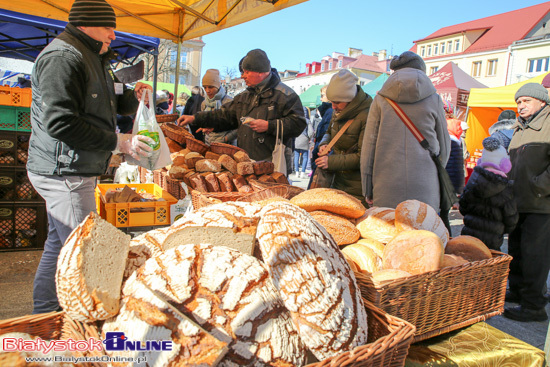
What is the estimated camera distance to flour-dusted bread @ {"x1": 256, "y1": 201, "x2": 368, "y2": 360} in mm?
888

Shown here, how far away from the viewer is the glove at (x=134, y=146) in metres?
2.17

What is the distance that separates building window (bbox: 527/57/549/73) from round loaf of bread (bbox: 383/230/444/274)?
31590mm

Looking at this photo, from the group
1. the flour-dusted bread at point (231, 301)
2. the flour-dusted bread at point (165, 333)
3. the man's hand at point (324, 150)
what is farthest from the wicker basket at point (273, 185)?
the flour-dusted bread at point (165, 333)

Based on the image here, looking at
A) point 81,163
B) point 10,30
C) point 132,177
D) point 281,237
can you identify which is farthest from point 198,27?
point 281,237

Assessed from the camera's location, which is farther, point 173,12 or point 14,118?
point 173,12

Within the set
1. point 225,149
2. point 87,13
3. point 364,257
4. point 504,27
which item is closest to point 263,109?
point 225,149

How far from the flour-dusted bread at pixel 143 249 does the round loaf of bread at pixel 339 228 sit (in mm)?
743

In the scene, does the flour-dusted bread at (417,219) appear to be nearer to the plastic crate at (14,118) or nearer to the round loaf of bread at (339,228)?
the round loaf of bread at (339,228)

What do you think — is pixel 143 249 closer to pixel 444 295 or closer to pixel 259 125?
pixel 444 295

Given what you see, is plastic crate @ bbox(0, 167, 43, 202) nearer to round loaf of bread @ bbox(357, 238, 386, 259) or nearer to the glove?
the glove

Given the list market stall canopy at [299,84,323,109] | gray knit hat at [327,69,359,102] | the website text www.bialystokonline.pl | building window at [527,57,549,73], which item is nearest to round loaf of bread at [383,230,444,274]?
the website text www.bialystokonline.pl

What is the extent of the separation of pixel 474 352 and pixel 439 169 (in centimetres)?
153

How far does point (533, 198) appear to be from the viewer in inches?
117

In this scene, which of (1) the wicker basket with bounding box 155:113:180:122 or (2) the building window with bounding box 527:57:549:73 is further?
(2) the building window with bounding box 527:57:549:73
